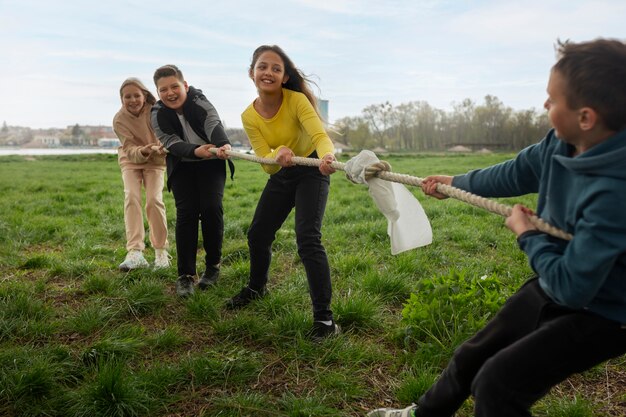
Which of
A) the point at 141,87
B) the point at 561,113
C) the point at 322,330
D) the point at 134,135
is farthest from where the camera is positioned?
the point at 134,135

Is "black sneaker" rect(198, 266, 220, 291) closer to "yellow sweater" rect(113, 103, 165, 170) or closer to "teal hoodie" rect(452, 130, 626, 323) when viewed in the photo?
"yellow sweater" rect(113, 103, 165, 170)

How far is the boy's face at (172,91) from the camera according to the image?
13.5ft

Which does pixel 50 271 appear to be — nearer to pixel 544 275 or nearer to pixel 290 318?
pixel 290 318

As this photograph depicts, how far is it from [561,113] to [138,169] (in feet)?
14.4

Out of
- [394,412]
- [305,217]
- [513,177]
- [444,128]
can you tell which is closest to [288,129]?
[305,217]

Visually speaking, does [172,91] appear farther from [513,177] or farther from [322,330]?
[513,177]

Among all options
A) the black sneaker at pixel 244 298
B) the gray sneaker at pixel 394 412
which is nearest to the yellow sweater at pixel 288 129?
the black sneaker at pixel 244 298

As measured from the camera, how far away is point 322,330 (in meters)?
3.30

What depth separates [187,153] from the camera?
4.03 metres

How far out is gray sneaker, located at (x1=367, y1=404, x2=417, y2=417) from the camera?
229 centimetres

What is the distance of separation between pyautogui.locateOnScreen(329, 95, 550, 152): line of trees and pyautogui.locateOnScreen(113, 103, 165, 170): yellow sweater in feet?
135

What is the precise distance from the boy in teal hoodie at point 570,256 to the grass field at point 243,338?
2.89ft

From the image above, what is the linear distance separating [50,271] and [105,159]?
2105 centimetres

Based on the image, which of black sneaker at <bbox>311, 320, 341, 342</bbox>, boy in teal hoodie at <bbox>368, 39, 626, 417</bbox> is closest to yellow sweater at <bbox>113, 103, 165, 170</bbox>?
black sneaker at <bbox>311, 320, 341, 342</bbox>
